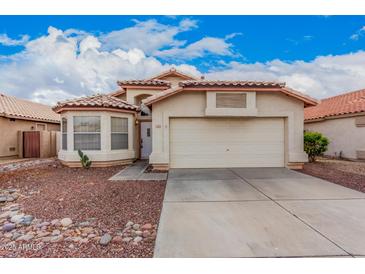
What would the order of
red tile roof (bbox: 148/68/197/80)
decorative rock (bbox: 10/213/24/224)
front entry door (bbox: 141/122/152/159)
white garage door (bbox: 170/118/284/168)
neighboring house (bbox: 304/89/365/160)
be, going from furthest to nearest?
red tile roof (bbox: 148/68/197/80) < front entry door (bbox: 141/122/152/159) < neighboring house (bbox: 304/89/365/160) < white garage door (bbox: 170/118/284/168) < decorative rock (bbox: 10/213/24/224)

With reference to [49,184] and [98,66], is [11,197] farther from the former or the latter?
[98,66]

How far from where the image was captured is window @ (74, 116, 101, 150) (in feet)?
33.9

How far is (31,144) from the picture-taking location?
1491 cm

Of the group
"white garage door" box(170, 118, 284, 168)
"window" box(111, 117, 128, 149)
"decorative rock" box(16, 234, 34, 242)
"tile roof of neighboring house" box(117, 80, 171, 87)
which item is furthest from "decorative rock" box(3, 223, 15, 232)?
"tile roof of neighboring house" box(117, 80, 171, 87)

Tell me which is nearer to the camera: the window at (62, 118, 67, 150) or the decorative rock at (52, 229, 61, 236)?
the decorative rock at (52, 229, 61, 236)

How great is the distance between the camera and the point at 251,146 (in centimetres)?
988

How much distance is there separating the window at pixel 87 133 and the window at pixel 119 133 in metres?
0.72

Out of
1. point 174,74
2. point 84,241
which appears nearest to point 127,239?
point 84,241

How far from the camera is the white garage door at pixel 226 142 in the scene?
32.0 ft

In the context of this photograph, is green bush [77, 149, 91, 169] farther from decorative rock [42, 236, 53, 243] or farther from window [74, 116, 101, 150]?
decorative rock [42, 236, 53, 243]

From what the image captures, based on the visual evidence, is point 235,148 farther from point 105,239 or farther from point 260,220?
point 105,239

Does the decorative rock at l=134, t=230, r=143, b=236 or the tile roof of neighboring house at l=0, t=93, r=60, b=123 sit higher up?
the tile roof of neighboring house at l=0, t=93, r=60, b=123

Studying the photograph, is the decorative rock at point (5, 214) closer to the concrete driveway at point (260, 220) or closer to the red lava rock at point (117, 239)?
the red lava rock at point (117, 239)

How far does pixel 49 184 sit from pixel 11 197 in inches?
54.8
